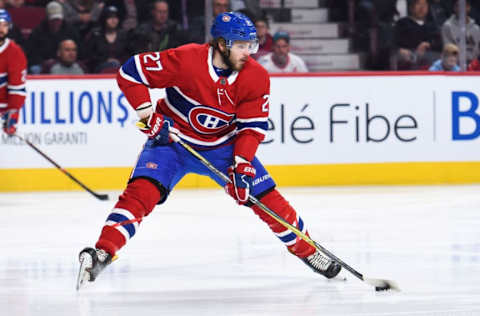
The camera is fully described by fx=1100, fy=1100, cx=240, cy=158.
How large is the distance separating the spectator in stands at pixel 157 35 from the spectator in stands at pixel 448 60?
2.04 meters

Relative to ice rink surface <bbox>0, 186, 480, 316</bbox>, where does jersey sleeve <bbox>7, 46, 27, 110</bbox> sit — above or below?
above

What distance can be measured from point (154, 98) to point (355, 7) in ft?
6.36

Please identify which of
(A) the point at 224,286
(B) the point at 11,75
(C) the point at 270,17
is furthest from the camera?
(C) the point at 270,17

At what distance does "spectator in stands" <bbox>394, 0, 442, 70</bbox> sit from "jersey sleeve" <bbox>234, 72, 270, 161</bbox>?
15.6 ft

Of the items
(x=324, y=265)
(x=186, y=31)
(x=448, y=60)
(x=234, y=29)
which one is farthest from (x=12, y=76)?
(x=324, y=265)

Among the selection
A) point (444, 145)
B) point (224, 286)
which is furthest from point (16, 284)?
point (444, 145)

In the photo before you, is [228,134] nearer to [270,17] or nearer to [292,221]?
[292,221]

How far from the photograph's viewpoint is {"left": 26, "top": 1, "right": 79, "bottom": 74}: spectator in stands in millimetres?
8445

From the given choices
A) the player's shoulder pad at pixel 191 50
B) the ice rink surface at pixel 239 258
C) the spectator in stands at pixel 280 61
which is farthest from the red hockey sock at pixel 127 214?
the spectator in stands at pixel 280 61

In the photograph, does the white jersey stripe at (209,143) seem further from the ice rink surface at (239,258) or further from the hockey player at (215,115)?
the ice rink surface at (239,258)

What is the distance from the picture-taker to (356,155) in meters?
8.52

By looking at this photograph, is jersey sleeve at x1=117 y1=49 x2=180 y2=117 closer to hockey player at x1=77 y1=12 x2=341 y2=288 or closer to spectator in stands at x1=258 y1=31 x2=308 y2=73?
hockey player at x1=77 y1=12 x2=341 y2=288

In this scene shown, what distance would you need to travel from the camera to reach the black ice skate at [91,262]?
3.84 meters

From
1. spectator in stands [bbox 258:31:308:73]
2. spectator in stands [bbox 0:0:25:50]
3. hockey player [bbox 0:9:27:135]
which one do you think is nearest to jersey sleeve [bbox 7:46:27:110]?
hockey player [bbox 0:9:27:135]
